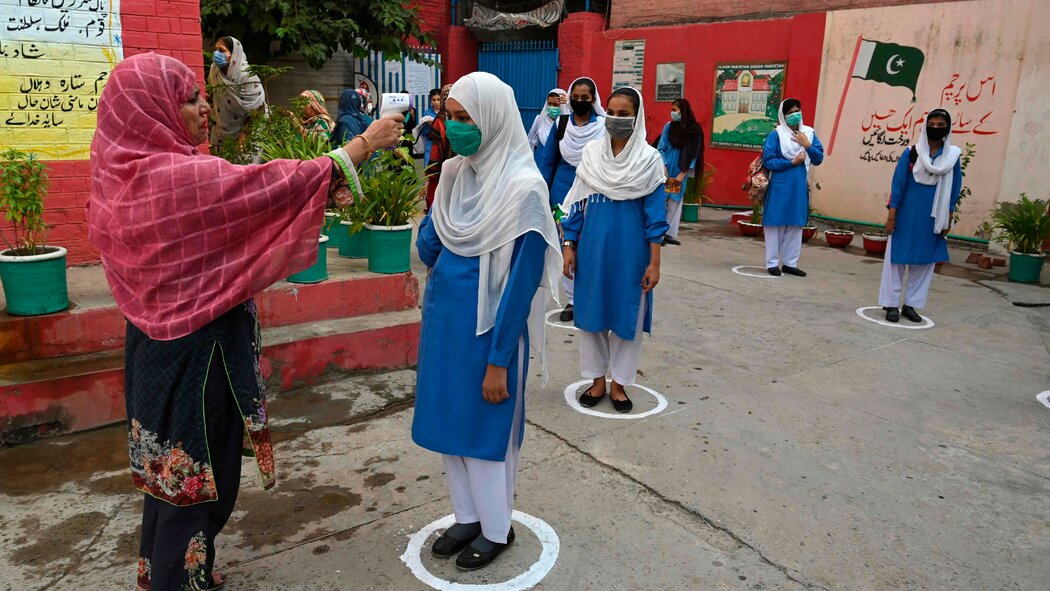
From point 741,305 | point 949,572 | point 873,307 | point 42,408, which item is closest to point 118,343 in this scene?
point 42,408

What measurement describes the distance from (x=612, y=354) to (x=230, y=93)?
3.84 m

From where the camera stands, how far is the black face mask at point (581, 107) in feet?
17.9

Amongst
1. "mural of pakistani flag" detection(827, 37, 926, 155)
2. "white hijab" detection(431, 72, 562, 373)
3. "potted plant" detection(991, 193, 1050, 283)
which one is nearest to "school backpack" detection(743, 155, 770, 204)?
"potted plant" detection(991, 193, 1050, 283)

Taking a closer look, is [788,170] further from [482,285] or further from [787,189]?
[482,285]

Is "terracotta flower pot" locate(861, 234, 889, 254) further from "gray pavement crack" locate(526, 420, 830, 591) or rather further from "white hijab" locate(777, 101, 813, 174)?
"gray pavement crack" locate(526, 420, 830, 591)

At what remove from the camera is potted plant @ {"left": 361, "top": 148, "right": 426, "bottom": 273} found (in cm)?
483

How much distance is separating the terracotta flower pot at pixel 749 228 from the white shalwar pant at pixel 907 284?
3711mm

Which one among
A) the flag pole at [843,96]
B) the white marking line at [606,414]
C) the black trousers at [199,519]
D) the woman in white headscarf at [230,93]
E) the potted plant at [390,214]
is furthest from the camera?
the flag pole at [843,96]

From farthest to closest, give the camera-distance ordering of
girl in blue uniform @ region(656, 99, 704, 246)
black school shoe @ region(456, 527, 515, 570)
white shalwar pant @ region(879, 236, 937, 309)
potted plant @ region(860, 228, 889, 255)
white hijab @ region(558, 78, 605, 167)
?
girl in blue uniform @ region(656, 99, 704, 246) < potted plant @ region(860, 228, 889, 255) < white shalwar pant @ region(879, 236, 937, 309) < white hijab @ region(558, 78, 605, 167) < black school shoe @ region(456, 527, 515, 570)

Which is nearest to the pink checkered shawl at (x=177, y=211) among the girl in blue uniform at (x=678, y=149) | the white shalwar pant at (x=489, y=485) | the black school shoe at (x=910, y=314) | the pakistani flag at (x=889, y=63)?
the white shalwar pant at (x=489, y=485)

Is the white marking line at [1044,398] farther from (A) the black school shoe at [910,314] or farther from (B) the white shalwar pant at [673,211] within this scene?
(B) the white shalwar pant at [673,211]

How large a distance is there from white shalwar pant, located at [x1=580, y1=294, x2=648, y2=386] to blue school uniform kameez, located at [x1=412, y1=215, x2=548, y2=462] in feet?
5.31

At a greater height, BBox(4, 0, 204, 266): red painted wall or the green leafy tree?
the green leafy tree

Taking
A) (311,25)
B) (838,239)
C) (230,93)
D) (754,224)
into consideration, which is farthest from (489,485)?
(311,25)
